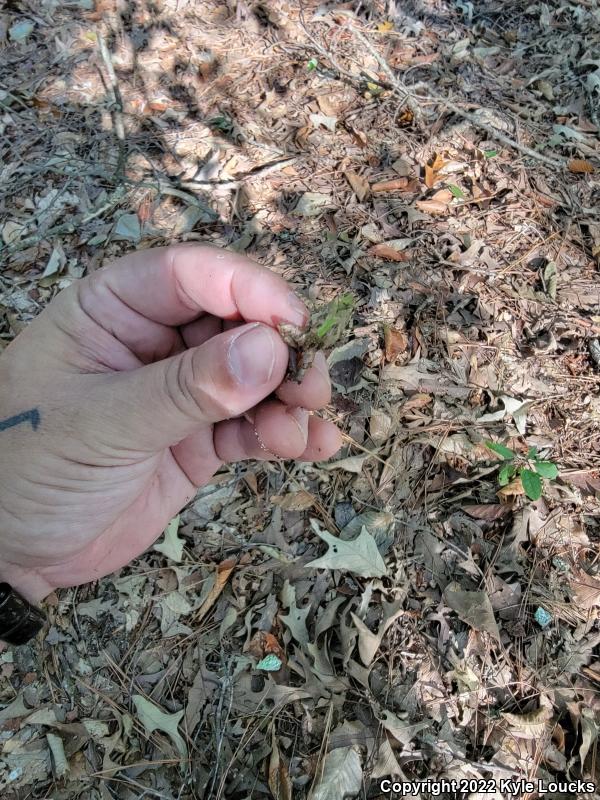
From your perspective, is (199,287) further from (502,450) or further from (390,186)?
(390,186)

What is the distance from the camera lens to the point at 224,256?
7.12 feet

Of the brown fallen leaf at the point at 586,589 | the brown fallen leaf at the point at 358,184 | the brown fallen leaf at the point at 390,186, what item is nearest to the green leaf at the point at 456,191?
the brown fallen leaf at the point at 390,186

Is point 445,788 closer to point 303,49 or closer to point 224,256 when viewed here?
point 224,256

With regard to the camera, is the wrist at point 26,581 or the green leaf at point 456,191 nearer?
the wrist at point 26,581

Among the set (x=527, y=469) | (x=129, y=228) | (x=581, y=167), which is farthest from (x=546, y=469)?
(x=129, y=228)

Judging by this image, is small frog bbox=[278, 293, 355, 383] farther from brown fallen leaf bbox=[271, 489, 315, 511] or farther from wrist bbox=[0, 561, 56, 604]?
wrist bbox=[0, 561, 56, 604]

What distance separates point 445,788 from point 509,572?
3.14 ft

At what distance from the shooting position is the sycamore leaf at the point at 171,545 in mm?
2807

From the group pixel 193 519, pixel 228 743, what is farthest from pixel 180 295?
pixel 228 743

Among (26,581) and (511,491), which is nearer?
(26,581)

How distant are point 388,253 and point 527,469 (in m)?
1.65

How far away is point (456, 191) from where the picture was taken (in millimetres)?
3854

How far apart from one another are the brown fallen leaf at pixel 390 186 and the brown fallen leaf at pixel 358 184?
5 centimetres

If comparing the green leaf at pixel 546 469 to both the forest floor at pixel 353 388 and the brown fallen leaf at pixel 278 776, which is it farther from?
the brown fallen leaf at pixel 278 776
